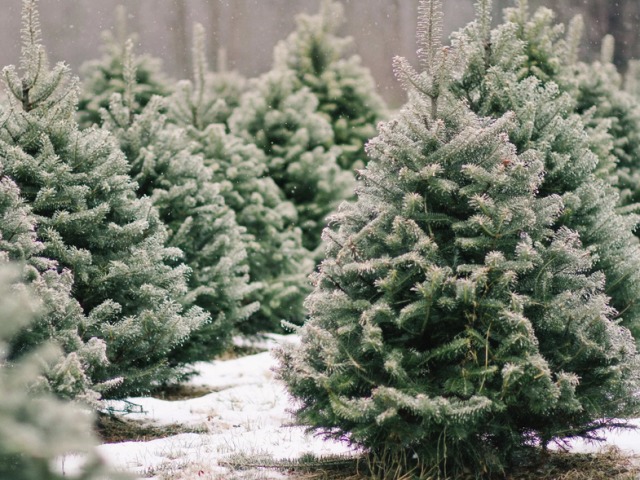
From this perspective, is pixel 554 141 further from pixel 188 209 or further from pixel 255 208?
pixel 255 208

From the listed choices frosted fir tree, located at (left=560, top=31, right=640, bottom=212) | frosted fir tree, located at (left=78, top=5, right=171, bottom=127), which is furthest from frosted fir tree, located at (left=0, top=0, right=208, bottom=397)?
frosted fir tree, located at (left=560, top=31, right=640, bottom=212)

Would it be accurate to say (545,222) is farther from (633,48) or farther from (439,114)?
(633,48)

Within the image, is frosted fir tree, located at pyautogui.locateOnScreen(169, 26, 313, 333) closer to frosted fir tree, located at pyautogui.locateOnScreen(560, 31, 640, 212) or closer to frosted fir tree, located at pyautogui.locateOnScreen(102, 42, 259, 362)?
frosted fir tree, located at pyautogui.locateOnScreen(102, 42, 259, 362)

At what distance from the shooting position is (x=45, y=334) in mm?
4379

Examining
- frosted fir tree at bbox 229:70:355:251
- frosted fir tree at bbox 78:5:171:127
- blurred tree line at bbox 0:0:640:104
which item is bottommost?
frosted fir tree at bbox 229:70:355:251

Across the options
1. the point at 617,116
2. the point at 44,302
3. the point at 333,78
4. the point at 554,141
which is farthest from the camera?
the point at 333,78

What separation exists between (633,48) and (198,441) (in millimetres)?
21442

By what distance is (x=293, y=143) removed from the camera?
10.4m

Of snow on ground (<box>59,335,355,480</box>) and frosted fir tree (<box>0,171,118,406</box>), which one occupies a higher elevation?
frosted fir tree (<box>0,171,118,406</box>)

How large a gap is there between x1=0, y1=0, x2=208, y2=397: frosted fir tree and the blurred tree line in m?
16.9

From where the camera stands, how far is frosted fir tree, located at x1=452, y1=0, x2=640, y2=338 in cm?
483

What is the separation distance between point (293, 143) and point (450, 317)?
22.3ft

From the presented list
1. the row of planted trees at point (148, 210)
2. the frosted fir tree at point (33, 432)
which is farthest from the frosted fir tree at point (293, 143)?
the frosted fir tree at point (33, 432)

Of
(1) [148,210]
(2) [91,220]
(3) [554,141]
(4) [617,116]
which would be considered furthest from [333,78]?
(2) [91,220]
